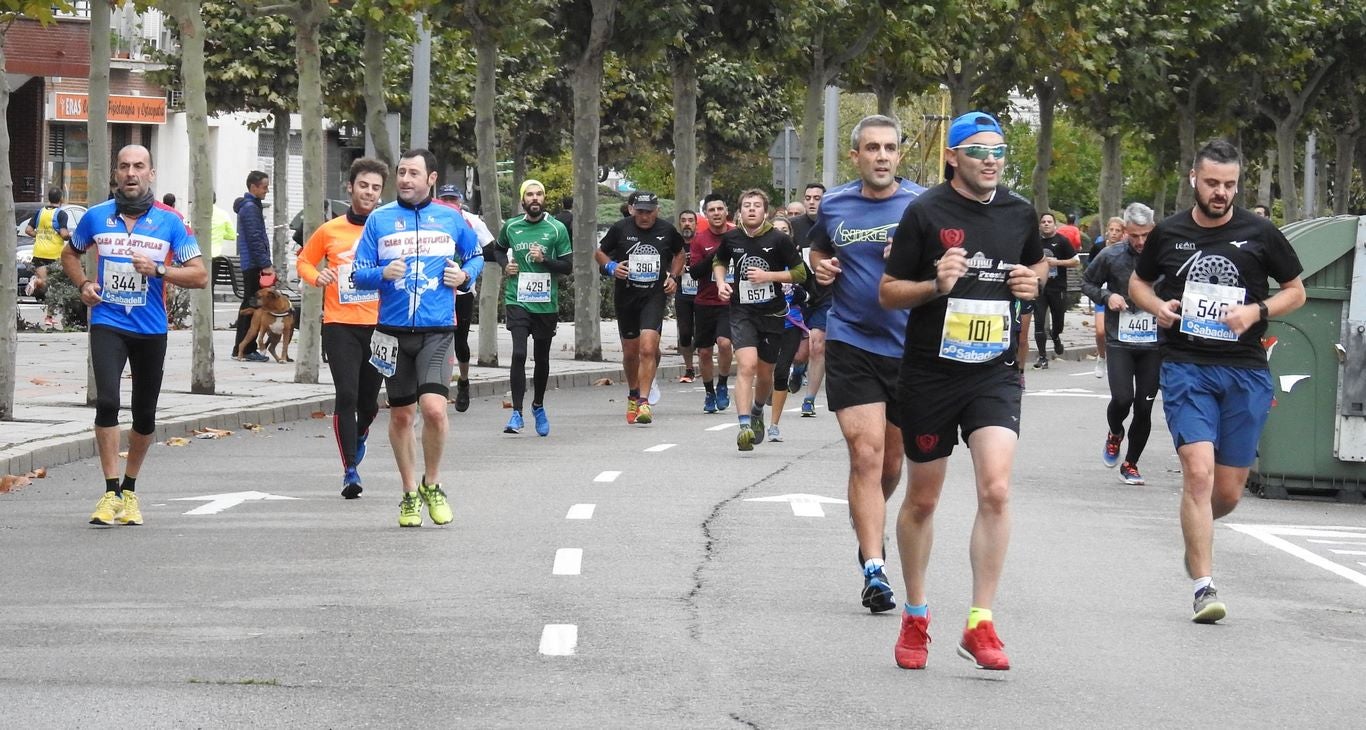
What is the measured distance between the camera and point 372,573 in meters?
9.70

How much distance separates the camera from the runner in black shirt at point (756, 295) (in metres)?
16.5

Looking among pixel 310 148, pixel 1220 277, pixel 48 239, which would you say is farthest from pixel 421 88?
pixel 1220 277

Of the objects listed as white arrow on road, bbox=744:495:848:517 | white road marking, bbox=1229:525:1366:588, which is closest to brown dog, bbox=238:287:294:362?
white arrow on road, bbox=744:495:848:517

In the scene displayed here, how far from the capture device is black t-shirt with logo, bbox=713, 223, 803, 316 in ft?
55.0

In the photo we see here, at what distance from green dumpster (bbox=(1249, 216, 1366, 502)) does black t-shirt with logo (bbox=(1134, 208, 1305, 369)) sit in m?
4.95

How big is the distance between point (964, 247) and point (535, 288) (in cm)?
1030

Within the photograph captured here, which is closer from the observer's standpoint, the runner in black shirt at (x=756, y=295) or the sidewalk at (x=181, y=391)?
the sidewalk at (x=181, y=391)

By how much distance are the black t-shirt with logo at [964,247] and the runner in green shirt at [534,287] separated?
9.94m

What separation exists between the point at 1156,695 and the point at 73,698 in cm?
323

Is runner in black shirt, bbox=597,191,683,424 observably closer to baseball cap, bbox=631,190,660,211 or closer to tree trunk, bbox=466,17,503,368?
baseball cap, bbox=631,190,660,211

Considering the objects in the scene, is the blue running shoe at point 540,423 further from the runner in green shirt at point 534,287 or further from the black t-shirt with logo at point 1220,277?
the black t-shirt with logo at point 1220,277

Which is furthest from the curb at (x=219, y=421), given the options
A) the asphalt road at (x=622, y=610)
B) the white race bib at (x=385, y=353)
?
the white race bib at (x=385, y=353)

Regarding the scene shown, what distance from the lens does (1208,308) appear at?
30.6ft

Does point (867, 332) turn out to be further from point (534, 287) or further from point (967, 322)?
point (534, 287)
